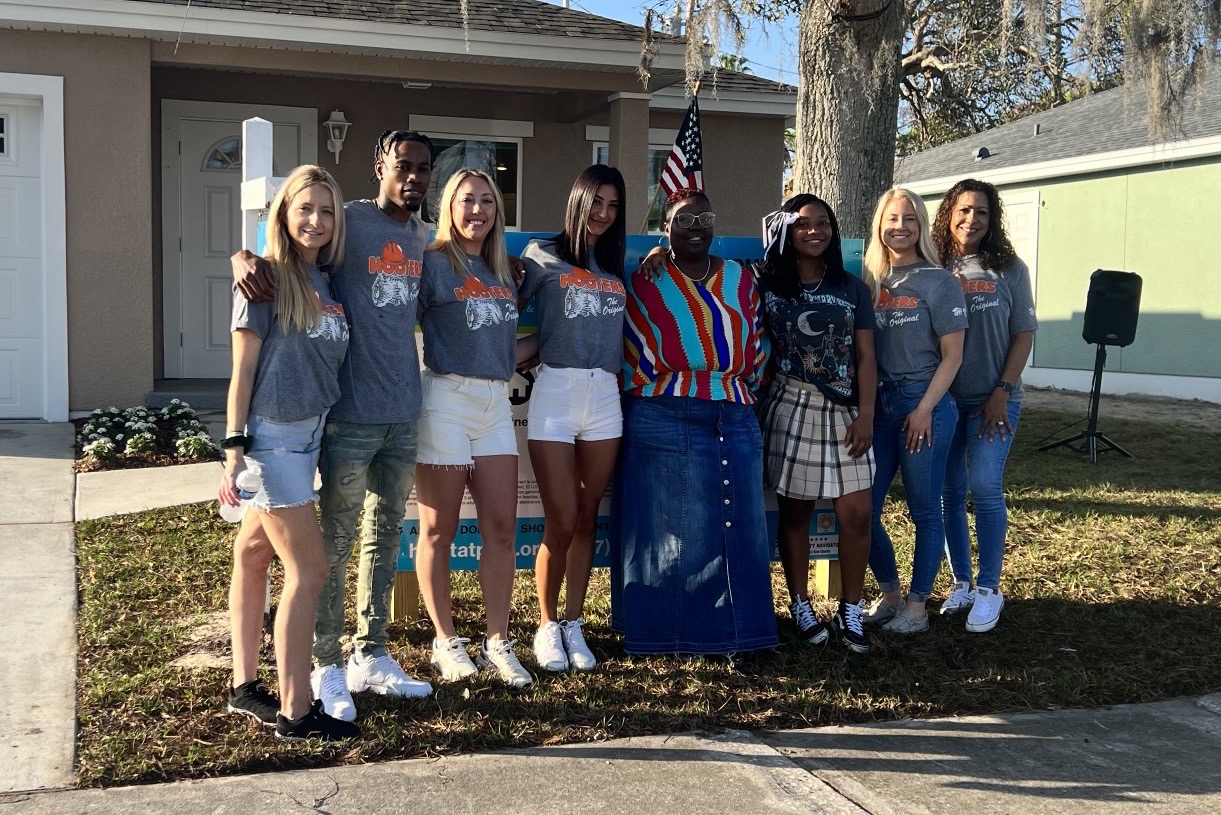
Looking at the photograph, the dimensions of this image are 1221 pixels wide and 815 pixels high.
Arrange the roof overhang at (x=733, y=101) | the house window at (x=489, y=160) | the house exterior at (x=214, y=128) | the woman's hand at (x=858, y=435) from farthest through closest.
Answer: the roof overhang at (x=733, y=101), the house window at (x=489, y=160), the house exterior at (x=214, y=128), the woman's hand at (x=858, y=435)

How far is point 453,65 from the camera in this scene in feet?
33.2

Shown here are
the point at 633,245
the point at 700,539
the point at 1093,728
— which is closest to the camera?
the point at 1093,728

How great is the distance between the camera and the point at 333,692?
390 centimetres

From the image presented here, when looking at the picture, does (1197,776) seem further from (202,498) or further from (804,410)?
(202,498)

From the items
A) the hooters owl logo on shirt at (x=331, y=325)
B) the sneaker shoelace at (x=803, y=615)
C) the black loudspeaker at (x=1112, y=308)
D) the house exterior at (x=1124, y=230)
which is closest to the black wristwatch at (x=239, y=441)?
the hooters owl logo on shirt at (x=331, y=325)

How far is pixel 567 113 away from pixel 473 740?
8589mm

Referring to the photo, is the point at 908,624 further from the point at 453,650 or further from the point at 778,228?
the point at 453,650

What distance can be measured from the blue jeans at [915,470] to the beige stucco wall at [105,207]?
6414mm

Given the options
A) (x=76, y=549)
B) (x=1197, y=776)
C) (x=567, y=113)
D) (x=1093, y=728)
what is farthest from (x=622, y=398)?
(x=567, y=113)

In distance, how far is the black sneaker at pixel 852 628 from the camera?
4785mm

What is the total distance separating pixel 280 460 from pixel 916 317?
102 inches

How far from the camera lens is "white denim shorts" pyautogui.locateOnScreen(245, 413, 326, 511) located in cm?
353

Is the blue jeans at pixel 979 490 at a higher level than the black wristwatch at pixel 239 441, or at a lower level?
lower

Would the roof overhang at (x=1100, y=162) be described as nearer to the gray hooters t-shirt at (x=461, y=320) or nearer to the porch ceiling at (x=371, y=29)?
the porch ceiling at (x=371, y=29)
